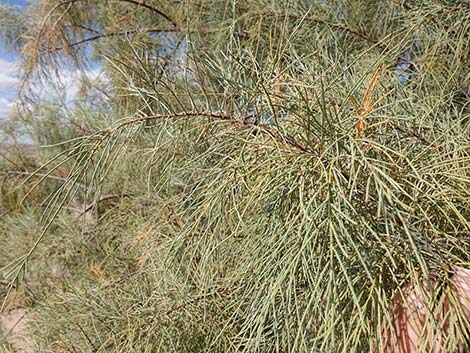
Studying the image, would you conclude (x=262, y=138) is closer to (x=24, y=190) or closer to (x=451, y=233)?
(x=451, y=233)

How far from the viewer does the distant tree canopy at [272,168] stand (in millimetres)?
342

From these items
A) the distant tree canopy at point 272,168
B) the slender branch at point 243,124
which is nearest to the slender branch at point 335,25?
the distant tree canopy at point 272,168

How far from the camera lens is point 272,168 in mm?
400

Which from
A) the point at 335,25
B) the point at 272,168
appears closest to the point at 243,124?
the point at 272,168

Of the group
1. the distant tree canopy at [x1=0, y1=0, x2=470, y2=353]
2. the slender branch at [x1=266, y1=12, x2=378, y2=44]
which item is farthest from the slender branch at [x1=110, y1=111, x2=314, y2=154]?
the slender branch at [x1=266, y1=12, x2=378, y2=44]

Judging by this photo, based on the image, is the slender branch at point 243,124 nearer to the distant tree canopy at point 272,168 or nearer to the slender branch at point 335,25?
the distant tree canopy at point 272,168

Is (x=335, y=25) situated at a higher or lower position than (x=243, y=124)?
higher

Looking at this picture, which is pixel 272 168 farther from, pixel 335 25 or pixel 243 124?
pixel 335 25

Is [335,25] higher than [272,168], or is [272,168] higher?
[335,25]

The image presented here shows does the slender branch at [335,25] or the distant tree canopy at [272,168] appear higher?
the slender branch at [335,25]

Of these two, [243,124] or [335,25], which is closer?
[243,124]

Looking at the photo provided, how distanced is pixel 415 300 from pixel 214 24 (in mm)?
983

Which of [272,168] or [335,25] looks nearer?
[272,168]

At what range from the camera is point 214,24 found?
1.16 meters
